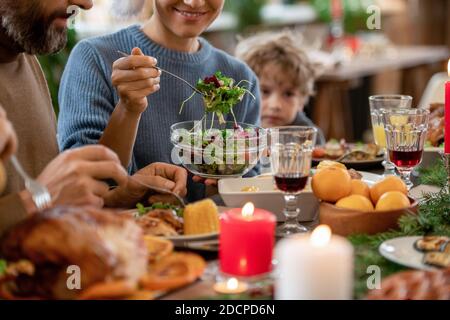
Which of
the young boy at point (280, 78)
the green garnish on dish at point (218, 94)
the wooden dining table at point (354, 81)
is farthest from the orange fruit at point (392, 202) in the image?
the wooden dining table at point (354, 81)

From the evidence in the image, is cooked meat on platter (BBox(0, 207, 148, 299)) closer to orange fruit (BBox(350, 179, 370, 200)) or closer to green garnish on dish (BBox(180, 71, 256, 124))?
orange fruit (BBox(350, 179, 370, 200))

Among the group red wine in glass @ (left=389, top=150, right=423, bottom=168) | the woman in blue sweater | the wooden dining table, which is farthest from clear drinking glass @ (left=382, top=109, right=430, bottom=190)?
the wooden dining table

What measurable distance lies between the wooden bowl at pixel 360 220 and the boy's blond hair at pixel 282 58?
191 centimetres

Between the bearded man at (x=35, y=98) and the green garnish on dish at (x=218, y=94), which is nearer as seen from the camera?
the bearded man at (x=35, y=98)

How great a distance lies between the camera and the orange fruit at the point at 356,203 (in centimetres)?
153

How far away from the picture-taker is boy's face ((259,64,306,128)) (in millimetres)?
3328

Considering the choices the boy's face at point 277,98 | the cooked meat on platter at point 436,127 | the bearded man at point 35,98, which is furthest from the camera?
the boy's face at point 277,98

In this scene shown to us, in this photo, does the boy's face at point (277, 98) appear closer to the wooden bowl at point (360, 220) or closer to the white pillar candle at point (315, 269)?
the wooden bowl at point (360, 220)

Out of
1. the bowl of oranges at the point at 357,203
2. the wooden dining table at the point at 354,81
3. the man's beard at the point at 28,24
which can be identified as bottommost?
the wooden dining table at the point at 354,81

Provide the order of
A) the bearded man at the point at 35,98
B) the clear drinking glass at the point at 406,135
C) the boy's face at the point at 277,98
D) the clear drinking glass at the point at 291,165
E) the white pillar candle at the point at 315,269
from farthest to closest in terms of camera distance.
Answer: the boy's face at the point at 277,98 < the clear drinking glass at the point at 406,135 < the bearded man at the point at 35,98 < the clear drinking glass at the point at 291,165 < the white pillar candle at the point at 315,269

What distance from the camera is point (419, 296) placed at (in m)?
1.13

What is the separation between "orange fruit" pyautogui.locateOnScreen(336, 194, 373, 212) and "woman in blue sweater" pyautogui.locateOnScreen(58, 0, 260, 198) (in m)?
0.69

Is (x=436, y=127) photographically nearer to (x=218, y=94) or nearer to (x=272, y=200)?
(x=218, y=94)
